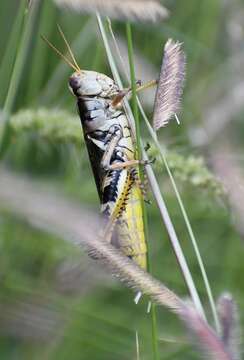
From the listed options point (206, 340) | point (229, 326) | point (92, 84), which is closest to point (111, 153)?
point (92, 84)

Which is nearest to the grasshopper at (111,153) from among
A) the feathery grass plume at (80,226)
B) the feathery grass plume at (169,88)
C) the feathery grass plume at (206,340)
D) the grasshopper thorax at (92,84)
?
the grasshopper thorax at (92,84)

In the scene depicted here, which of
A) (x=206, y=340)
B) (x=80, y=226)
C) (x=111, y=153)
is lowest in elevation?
(x=111, y=153)

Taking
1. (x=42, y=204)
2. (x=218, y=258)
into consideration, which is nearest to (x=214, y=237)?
(x=218, y=258)

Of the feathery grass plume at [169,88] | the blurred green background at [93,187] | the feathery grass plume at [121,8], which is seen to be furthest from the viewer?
the blurred green background at [93,187]

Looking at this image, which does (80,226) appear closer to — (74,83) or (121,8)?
(121,8)

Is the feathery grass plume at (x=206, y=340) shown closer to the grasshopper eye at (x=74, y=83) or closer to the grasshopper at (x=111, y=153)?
the grasshopper at (x=111, y=153)

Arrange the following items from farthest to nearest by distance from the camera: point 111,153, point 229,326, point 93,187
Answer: point 93,187, point 111,153, point 229,326
